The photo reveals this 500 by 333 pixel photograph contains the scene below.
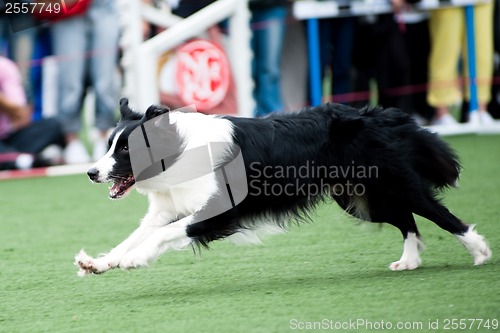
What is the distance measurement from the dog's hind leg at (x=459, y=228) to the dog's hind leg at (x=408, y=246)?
161 millimetres

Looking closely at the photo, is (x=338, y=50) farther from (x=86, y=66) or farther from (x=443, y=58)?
(x=86, y=66)

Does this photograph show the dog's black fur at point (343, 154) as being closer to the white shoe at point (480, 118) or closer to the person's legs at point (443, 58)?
the white shoe at point (480, 118)

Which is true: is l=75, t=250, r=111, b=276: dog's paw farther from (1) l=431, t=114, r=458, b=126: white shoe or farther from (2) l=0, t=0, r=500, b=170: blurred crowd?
(1) l=431, t=114, r=458, b=126: white shoe

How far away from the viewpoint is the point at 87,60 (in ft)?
32.9

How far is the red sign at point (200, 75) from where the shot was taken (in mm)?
9602

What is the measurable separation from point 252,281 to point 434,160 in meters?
1.27

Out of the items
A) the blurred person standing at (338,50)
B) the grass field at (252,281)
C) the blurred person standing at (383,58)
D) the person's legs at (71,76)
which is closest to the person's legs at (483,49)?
the blurred person standing at (383,58)

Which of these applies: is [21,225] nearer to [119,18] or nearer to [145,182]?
[145,182]

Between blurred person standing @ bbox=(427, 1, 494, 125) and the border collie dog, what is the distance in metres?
5.70

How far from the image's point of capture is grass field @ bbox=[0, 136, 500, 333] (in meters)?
4.29

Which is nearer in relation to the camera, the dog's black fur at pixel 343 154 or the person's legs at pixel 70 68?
the dog's black fur at pixel 343 154

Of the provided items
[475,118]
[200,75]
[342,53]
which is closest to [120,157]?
[200,75]

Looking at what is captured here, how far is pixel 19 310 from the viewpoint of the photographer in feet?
15.4

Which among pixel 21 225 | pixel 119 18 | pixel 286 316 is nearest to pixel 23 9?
pixel 119 18
